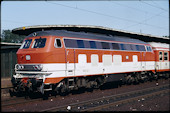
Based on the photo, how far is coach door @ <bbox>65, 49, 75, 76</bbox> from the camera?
12461 mm

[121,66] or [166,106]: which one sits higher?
[121,66]

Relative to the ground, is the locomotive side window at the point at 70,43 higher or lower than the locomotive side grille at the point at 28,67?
higher

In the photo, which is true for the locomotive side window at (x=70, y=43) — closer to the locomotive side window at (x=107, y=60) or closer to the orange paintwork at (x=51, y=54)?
the orange paintwork at (x=51, y=54)

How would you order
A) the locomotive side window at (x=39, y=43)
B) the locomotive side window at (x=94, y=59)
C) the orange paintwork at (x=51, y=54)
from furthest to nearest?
1. the locomotive side window at (x=94, y=59)
2. the locomotive side window at (x=39, y=43)
3. the orange paintwork at (x=51, y=54)

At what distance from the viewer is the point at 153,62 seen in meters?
20.8

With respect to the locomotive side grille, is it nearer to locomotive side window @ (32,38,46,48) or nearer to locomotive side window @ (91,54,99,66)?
locomotive side window @ (32,38,46,48)

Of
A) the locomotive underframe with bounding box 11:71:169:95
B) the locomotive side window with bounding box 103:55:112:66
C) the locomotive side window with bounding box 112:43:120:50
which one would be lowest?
the locomotive underframe with bounding box 11:71:169:95

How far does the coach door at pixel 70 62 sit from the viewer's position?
40.9ft

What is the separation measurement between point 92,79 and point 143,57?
7.02 metres

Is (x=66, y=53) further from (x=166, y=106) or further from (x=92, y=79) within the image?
(x=166, y=106)

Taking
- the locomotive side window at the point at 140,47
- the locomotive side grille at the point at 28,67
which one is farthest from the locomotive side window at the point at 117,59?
the locomotive side grille at the point at 28,67

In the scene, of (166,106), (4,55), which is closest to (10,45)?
(4,55)

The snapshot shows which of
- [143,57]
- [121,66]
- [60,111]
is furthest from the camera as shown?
[143,57]

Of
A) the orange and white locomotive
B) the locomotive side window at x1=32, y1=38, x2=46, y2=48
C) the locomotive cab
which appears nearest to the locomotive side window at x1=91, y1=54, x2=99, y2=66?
the orange and white locomotive
